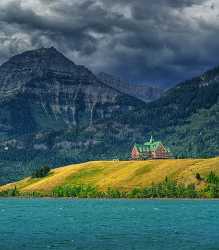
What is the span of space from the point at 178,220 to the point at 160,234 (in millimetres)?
43708

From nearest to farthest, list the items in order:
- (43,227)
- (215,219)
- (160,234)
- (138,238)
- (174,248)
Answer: (174,248) < (138,238) < (160,234) < (43,227) < (215,219)

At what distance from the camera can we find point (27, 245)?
106375 mm

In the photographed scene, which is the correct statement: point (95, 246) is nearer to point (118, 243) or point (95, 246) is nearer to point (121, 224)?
point (118, 243)

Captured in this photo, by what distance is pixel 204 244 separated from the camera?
346 feet

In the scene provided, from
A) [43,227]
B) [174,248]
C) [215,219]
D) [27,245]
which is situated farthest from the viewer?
[215,219]

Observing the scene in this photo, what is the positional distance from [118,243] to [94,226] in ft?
135

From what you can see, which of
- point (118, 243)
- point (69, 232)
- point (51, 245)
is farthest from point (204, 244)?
point (69, 232)

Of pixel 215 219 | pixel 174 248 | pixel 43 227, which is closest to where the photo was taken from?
pixel 174 248

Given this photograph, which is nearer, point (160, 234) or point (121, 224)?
point (160, 234)

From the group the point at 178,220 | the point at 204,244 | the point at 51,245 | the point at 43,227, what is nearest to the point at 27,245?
the point at 51,245

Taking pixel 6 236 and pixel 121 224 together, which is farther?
pixel 121 224

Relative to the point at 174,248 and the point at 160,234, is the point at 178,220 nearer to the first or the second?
the point at 160,234

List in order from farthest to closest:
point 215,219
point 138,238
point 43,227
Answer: point 215,219 < point 43,227 < point 138,238

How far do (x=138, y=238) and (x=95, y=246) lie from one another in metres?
15.8
